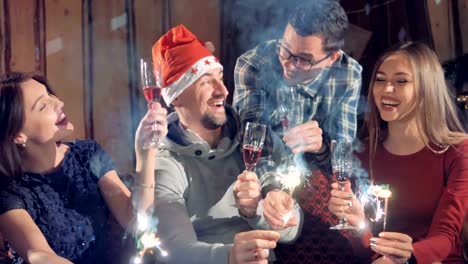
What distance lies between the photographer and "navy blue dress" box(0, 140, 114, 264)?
1966 mm

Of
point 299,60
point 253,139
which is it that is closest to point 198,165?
point 253,139

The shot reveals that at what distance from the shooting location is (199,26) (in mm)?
3268

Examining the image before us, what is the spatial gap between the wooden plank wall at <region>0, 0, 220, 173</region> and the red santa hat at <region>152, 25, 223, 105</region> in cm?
89

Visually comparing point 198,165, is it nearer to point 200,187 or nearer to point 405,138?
point 200,187

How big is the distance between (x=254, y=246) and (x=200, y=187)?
1.67 ft

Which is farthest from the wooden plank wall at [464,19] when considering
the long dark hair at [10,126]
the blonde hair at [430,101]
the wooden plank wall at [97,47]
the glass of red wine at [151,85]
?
the long dark hair at [10,126]

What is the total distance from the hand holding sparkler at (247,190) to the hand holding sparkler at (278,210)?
5 centimetres

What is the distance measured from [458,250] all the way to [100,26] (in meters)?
2.04

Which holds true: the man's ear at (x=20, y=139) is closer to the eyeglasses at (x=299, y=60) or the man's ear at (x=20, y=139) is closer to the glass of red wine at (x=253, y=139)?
the glass of red wine at (x=253, y=139)

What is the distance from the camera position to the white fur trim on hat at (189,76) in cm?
218

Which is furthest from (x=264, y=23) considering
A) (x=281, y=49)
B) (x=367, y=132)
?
(x=367, y=132)

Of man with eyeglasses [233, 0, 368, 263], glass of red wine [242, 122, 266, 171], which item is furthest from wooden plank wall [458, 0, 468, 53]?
glass of red wine [242, 122, 266, 171]

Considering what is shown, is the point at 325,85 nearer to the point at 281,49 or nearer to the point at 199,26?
the point at 281,49

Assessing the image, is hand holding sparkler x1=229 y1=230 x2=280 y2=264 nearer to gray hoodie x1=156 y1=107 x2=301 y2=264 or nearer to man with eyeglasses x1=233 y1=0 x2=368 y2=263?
gray hoodie x1=156 y1=107 x2=301 y2=264
